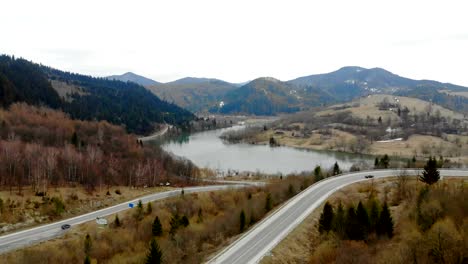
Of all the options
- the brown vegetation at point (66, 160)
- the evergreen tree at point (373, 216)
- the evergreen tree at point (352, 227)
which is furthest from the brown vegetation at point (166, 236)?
the evergreen tree at point (373, 216)

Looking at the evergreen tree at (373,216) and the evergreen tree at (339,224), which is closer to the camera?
the evergreen tree at (373,216)

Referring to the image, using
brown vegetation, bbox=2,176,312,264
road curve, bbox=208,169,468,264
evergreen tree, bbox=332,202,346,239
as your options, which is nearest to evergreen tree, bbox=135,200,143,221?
brown vegetation, bbox=2,176,312,264

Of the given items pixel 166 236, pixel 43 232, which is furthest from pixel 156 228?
pixel 43 232

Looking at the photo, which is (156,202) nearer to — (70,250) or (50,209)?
(50,209)

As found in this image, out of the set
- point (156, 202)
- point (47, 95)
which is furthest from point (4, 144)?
point (47, 95)

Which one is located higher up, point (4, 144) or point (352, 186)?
point (4, 144)

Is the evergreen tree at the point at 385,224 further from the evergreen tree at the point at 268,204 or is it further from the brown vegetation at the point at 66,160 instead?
the brown vegetation at the point at 66,160
